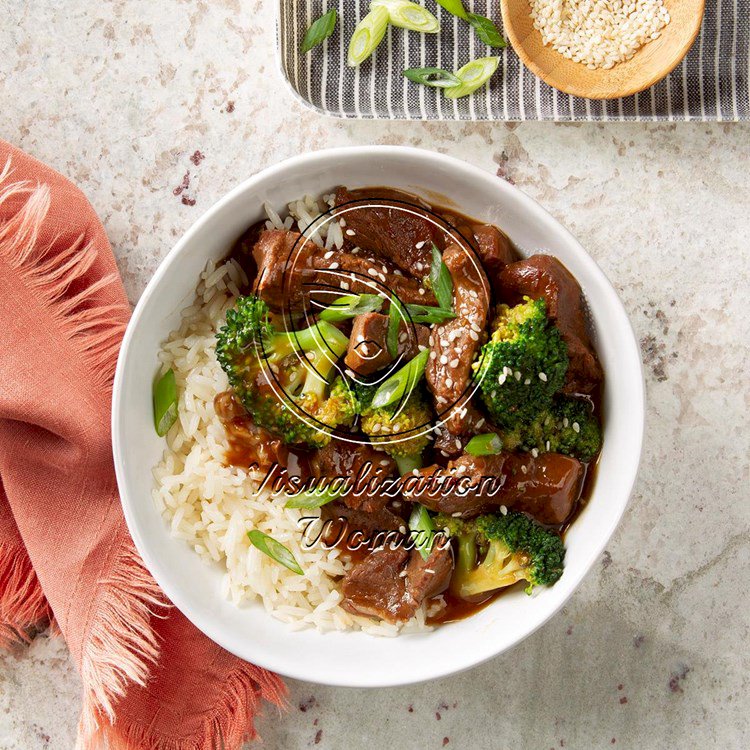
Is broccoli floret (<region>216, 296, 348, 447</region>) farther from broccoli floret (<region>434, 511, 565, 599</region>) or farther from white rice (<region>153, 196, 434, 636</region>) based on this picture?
broccoli floret (<region>434, 511, 565, 599</region>)

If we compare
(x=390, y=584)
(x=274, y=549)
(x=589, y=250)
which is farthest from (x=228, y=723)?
(x=589, y=250)

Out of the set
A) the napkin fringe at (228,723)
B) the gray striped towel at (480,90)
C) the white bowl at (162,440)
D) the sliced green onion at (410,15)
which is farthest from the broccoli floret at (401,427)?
the sliced green onion at (410,15)

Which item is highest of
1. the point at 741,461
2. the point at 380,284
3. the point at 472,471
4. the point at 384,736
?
the point at 380,284

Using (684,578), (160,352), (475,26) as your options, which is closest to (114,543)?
(160,352)

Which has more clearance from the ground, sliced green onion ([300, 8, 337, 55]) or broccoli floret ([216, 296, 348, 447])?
sliced green onion ([300, 8, 337, 55])

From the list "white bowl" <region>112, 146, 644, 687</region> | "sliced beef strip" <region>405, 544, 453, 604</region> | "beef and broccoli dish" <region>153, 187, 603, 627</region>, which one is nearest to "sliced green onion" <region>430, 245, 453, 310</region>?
"beef and broccoli dish" <region>153, 187, 603, 627</region>

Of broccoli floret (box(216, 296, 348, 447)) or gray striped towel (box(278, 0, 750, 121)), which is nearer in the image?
broccoli floret (box(216, 296, 348, 447))

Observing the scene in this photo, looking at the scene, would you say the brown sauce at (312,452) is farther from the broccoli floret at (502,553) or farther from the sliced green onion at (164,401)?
the sliced green onion at (164,401)

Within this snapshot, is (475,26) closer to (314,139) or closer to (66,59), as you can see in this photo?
(314,139)
